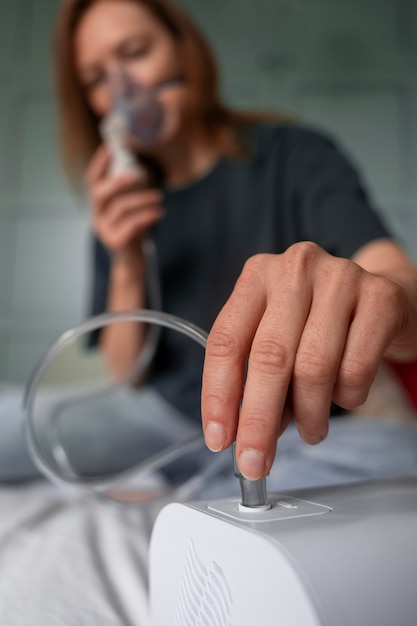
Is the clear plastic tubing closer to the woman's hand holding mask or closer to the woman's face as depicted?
the woman's hand holding mask

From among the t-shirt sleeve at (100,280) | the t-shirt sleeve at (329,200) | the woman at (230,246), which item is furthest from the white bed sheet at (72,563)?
the t-shirt sleeve at (100,280)

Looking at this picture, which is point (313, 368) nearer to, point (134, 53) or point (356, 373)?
point (356, 373)

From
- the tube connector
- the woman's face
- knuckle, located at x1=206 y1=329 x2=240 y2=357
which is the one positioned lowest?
the tube connector

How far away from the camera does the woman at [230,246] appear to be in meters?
0.28

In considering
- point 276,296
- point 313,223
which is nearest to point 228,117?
point 313,223

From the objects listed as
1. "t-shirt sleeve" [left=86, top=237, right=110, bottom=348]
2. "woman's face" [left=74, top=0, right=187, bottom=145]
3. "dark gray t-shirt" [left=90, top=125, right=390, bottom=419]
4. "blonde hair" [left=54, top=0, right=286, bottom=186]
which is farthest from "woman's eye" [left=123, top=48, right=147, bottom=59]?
"t-shirt sleeve" [left=86, top=237, right=110, bottom=348]

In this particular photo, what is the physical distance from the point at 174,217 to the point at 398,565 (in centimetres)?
84

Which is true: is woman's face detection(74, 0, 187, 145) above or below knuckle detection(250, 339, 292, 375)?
above

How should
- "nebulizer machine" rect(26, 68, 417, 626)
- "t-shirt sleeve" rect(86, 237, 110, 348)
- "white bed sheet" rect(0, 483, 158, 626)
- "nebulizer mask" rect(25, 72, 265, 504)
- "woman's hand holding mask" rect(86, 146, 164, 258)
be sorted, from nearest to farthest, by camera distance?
"nebulizer machine" rect(26, 68, 417, 626), "white bed sheet" rect(0, 483, 158, 626), "nebulizer mask" rect(25, 72, 265, 504), "woman's hand holding mask" rect(86, 146, 164, 258), "t-shirt sleeve" rect(86, 237, 110, 348)

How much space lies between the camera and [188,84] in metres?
1.16

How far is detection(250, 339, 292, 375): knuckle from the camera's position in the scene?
276mm

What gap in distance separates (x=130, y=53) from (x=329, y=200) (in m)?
0.56

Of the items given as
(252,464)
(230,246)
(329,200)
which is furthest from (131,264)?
(252,464)

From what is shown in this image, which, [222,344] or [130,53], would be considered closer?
[222,344]
